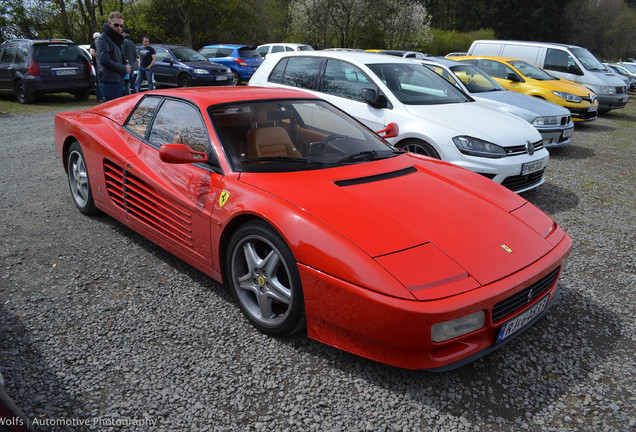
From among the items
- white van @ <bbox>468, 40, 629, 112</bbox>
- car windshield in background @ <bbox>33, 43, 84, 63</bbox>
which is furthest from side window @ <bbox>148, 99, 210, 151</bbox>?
white van @ <bbox>468, 40, 629, 112</bbox>

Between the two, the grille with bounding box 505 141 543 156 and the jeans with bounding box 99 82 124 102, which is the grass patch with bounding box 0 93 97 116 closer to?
the jeans with bounding box 99 82 124 102

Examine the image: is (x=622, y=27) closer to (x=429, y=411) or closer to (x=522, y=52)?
(x=522, y=52)

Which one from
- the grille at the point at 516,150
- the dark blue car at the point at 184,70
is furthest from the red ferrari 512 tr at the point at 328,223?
the dark blue car at the point at 184,70

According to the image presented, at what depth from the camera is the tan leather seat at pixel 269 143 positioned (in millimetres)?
3066

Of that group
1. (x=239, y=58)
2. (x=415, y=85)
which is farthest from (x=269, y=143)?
(x=239, y=58)

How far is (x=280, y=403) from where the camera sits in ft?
7.26

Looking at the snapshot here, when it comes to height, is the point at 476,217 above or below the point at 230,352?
above

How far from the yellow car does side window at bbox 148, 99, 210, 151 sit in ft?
28.9

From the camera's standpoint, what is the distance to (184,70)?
48.5 feet

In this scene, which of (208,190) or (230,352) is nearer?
(230,352)

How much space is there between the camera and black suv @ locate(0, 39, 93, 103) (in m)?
11.7

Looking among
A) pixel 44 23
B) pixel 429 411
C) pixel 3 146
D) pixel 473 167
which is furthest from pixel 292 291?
pixel 44 23

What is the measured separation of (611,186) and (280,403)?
19.6 feet

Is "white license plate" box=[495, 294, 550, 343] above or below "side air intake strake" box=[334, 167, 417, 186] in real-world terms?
below
